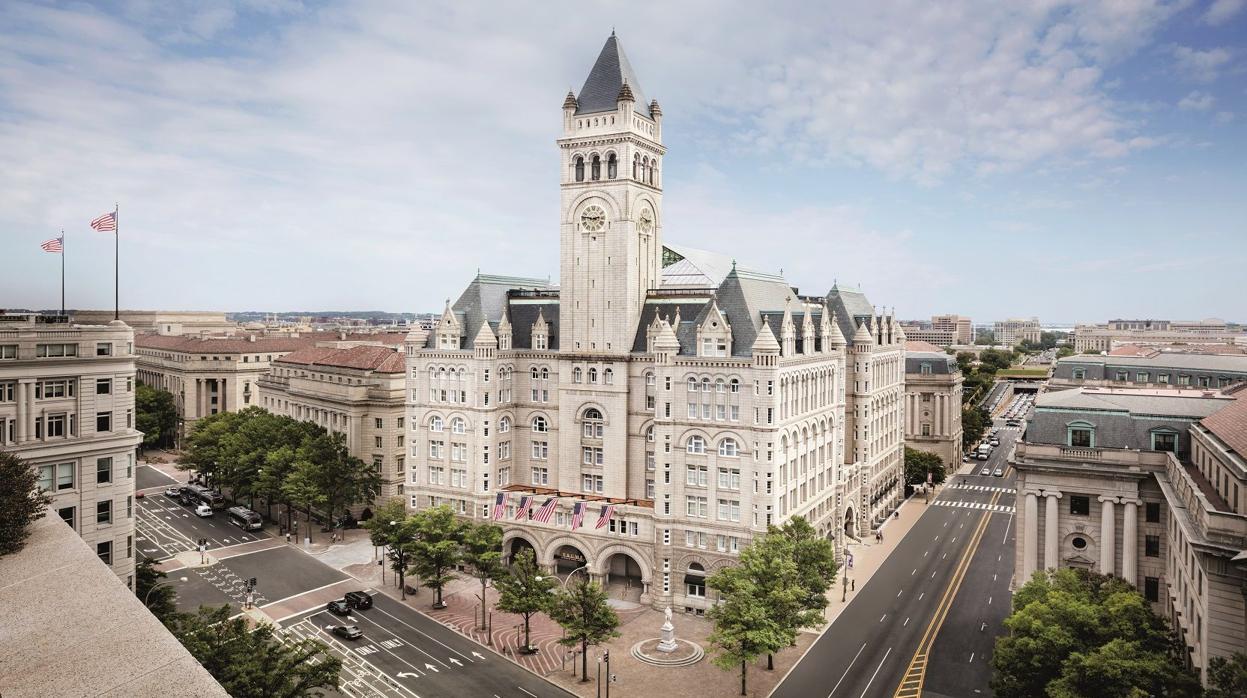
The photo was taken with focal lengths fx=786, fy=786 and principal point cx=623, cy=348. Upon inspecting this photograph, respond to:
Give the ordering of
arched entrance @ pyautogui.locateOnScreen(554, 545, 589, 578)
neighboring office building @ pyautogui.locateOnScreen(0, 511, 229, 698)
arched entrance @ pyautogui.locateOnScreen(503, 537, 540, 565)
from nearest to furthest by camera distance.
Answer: neighboring office building @ pyautogui.locateOnScreen(0, 511, 229, 698) → arched entrance @ pyautogui.locateOnScreen(554, 545, 589, 578) → arched entrance @ pyautogui.locateOnScreen(503, 537, 540, 565)

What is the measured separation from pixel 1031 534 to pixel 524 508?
183ft

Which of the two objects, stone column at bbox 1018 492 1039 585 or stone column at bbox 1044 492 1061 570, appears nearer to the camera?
stone column at bbox 1044 492 1061 570

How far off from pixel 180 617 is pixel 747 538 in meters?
54.5

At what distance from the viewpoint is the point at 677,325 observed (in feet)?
315

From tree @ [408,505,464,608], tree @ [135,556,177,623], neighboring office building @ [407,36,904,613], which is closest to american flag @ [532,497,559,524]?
neighboring office building @ [407,36,904,613]

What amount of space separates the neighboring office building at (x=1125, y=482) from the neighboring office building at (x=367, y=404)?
8211cm

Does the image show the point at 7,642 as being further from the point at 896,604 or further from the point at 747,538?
the point at 896,604

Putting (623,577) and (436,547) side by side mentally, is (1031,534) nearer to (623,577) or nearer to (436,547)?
(623,577)

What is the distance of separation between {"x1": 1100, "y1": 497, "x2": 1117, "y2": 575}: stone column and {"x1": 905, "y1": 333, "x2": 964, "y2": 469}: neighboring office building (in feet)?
299

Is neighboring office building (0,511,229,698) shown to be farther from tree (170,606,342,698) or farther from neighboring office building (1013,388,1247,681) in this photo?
neighboring office building (1013,388,1247,681)

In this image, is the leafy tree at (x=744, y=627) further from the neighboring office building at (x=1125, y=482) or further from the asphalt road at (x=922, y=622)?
the neighboring office building at (x=1125, y=482)

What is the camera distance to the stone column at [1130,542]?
68938mm

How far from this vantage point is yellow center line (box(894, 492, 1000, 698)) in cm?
6894

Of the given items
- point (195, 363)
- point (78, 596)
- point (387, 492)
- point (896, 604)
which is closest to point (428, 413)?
point (387, 492)
